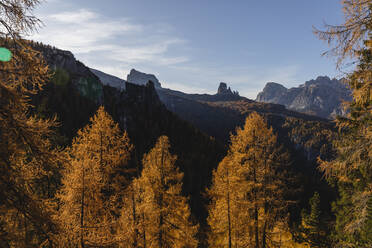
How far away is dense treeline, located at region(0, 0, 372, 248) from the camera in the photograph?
3824mm

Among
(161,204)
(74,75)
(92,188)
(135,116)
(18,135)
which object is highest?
(74,75)

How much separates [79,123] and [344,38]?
8349 cm

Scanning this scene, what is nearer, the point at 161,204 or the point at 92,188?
the point at 92,188

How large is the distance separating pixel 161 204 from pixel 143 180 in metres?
1.80

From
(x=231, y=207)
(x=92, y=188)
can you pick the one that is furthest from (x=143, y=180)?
(x=231, y=207)

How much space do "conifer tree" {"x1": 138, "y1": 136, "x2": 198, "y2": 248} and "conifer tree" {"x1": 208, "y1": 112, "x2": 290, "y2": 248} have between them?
128 inches

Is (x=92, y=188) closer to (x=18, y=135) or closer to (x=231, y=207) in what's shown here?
(x=18, y=135)

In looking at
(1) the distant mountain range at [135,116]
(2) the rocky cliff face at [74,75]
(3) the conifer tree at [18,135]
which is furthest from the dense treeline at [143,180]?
(2) the rocky cliff face at [74,75]

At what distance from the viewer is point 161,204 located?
40.7 feet

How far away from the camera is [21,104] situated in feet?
12.3

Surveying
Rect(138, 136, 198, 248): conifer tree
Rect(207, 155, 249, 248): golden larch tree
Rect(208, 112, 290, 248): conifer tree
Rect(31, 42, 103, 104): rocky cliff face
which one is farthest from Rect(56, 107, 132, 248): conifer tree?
Rect(31, 42, 103, 104): rocky cliff face

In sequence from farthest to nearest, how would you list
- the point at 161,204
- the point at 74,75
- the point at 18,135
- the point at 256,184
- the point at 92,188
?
the point at 74,75, the point at 161,204, the point at 256,184, the point at 92,188, the point at 18,135

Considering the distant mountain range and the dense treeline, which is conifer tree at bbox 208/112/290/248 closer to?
the dense treeline

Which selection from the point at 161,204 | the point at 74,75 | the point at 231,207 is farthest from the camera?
the point at 74,75
